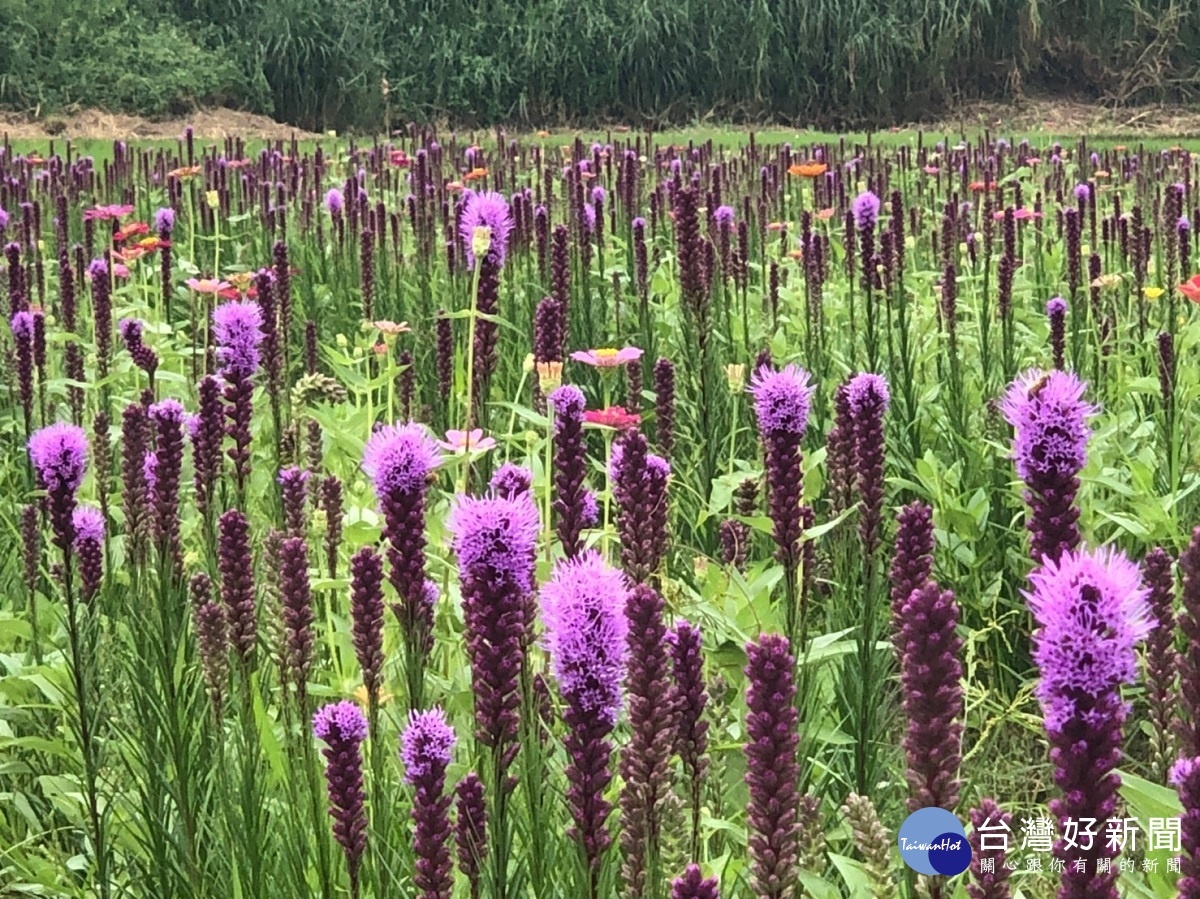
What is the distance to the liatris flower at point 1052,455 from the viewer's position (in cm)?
110

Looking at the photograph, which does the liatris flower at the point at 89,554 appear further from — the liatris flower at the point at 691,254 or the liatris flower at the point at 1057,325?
the liatris flower at the point at 1057,325

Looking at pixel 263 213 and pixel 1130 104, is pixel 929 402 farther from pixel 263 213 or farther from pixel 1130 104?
pixel 1130 104

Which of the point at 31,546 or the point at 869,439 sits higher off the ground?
the point at 869,439

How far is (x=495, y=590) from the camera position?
1.15 metres

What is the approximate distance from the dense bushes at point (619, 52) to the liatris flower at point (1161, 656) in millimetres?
17657

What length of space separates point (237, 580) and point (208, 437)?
427 millimetres

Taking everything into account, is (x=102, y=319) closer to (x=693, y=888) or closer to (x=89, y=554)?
(x=89, y=554)

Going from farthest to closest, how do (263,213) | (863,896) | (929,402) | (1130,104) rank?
(1130,104), (263,213), (929,402), (863,896)

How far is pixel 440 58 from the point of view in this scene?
19031 millimetres

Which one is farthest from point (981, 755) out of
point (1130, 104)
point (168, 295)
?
point (1130, 104)

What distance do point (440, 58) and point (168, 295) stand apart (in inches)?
613

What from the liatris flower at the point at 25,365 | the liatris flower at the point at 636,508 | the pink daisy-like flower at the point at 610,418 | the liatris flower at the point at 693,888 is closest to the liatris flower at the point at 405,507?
the liatris flower at the point at 636,508

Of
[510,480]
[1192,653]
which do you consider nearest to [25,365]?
[510,480]

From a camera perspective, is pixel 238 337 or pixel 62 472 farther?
pixel 238 337
